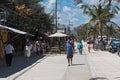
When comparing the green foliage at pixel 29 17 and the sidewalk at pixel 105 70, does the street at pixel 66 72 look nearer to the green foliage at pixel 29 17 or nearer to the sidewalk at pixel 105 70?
the sidewalk at pixel 105 70

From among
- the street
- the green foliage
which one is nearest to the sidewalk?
the street

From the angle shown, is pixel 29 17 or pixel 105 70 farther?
pixel 29 17

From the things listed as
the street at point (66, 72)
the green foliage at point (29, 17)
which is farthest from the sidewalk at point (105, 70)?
the green foliage at point (29, 17)

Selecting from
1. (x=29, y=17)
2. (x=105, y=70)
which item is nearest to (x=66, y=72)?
(x=105, y=70)

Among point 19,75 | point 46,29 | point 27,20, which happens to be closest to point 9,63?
point 19,75

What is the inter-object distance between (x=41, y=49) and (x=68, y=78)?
3316 centimetres

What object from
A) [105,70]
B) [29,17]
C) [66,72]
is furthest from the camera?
[29,17]

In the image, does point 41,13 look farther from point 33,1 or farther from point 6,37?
point 6,37

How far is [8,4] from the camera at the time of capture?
149 feet

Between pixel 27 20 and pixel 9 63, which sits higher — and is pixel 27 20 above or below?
above

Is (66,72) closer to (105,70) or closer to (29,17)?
(105,70)

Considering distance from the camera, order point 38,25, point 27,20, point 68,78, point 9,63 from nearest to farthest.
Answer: point 68,78 < point 9,63 < point 27,20 < point 38,25

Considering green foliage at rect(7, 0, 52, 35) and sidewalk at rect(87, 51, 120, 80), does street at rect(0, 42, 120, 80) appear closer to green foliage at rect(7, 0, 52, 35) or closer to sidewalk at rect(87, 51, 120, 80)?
sidewalk at rect(87, 51, 120, 80)

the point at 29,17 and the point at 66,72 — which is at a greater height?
the point at 29,17
